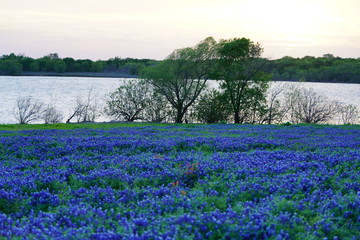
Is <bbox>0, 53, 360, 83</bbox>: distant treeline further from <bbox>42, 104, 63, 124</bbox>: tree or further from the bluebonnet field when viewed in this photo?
the bluebonnet field

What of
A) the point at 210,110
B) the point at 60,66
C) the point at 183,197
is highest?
the point at 60,66

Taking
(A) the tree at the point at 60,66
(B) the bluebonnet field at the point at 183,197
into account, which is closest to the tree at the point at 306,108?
(B) the bluebonnet field at the point at 183,197

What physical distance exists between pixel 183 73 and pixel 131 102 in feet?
37.9

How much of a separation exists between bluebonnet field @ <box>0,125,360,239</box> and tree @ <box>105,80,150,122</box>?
151 ft

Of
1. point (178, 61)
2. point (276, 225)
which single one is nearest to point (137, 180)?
point (276, 225)

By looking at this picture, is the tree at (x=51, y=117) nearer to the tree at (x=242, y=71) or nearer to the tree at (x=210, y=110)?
the tree at (x=210, y=110)

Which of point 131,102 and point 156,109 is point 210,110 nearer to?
point 156,109

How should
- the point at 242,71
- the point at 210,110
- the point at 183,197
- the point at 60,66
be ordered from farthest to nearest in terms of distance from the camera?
the point at 60,66 → the point at 210,110 → the point at 242,71 → the point at 183,197

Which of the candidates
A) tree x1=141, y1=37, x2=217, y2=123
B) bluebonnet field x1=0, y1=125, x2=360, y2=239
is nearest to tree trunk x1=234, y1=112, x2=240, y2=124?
tree x1=141, y1=37, x2=217, y2=123

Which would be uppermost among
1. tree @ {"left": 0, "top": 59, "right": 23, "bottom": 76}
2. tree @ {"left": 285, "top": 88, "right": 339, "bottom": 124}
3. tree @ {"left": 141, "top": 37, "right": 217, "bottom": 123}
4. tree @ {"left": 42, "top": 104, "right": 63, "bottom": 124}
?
tree @ {"left": 0, "top": 59, "right": 23, "bottom": 76}

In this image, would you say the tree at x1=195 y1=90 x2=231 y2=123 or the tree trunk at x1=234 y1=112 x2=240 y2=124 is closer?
the tree trunk at x1=234 y1=112 x2=240 y2=124

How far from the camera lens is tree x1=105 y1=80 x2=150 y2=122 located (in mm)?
56969

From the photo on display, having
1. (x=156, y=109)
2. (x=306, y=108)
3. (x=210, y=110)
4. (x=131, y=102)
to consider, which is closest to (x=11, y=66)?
(x=131, y=102)

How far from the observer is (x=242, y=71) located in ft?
169
